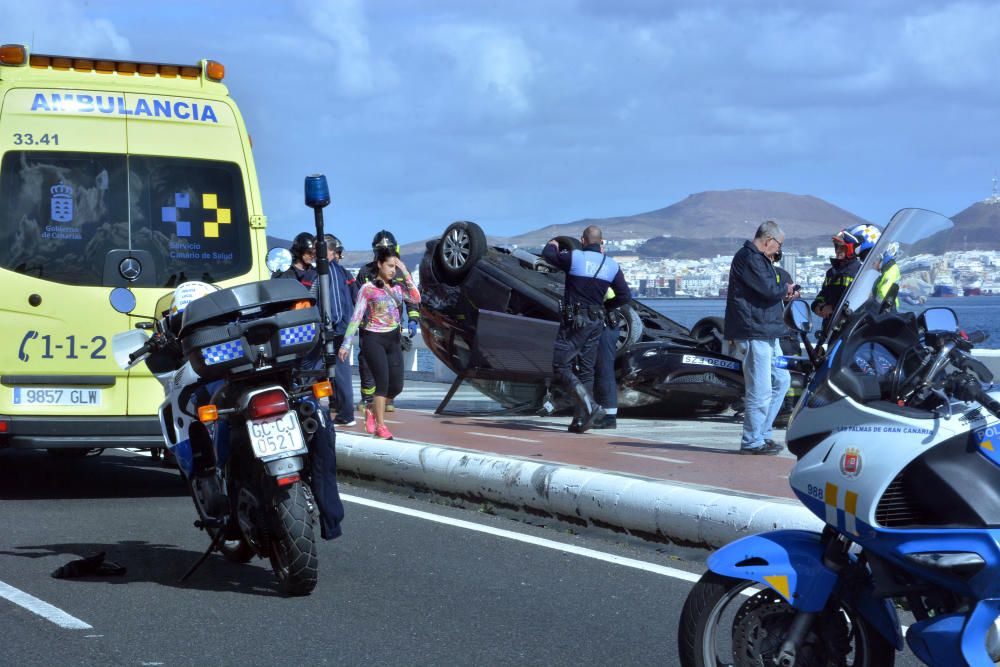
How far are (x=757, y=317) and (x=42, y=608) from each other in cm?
619

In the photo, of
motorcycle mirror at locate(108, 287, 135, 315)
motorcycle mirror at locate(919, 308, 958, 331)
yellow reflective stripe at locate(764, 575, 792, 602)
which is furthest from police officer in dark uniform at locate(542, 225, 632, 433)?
motorcycle mirror at locate(919, 308, 958, 331)

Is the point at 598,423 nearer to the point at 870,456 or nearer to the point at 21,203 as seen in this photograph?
the point at 21,203

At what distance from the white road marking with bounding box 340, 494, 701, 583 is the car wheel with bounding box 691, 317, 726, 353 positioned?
6288 mm

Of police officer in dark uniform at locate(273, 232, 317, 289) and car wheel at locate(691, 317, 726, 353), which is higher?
police officer in dark uniform at locate(273, 232, 317, 289)

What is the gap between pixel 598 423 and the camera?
13227mm

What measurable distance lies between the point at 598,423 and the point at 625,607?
22.5 feet

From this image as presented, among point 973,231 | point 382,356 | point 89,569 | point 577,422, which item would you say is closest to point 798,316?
point 973,231

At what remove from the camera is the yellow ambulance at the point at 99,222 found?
31.0 feet

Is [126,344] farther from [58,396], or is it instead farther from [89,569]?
[58,396]

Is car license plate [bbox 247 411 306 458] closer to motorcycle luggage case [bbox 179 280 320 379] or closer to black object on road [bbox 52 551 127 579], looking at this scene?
motorcycle luggage case [bbox 179 280 320 379]

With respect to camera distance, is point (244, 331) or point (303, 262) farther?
point (303, 262)

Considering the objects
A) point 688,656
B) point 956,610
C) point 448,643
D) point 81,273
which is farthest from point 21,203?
point 956,610

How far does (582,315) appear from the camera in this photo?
1296 cm

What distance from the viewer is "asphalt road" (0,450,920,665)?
18.5 feet
